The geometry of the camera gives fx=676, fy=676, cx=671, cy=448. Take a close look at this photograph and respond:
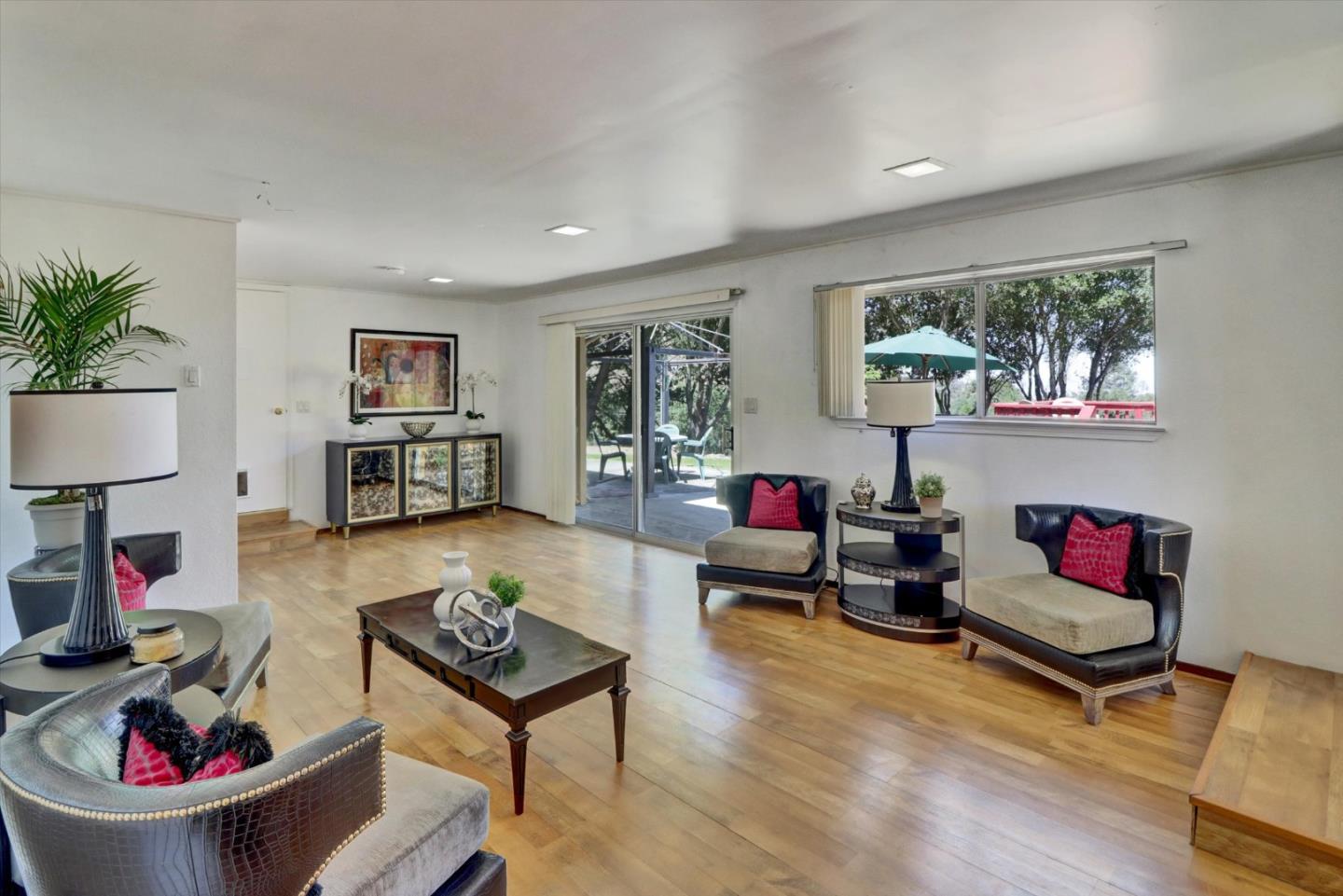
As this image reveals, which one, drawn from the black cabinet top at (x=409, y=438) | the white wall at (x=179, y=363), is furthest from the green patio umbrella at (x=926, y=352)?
the black cabinet top at (x=409, y=438)

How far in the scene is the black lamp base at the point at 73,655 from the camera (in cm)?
192

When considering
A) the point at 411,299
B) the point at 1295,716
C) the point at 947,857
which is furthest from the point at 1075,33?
the point at 411,299

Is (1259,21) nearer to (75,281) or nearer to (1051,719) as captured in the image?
(1051,719)

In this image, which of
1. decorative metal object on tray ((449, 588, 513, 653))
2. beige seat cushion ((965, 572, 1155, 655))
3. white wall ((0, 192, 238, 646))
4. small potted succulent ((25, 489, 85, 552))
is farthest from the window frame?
small potted succulent ((25, 489, 85, 552))

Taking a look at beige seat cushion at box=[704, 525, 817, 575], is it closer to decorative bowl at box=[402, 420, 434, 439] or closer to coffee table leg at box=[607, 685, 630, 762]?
coffee table leg at box=[607, 685, 630, 762]

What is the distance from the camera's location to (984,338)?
4098 mm

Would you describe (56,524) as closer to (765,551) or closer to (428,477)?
(765,551)

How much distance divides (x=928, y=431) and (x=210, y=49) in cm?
393

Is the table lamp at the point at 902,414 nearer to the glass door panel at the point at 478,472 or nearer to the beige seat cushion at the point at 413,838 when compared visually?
the beige seat cushion at the point at 413,838

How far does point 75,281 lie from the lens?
3174mm

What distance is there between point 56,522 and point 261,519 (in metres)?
3.44

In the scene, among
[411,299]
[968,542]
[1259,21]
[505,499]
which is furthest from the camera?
[505,499]

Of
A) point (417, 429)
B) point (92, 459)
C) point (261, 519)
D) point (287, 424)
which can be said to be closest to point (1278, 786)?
point (92, 459)

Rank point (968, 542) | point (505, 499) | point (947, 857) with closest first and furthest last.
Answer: point (947, 857) → point (968, 542) → point (505, 499)
